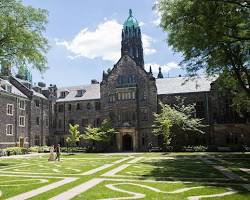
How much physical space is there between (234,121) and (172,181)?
3635 centimetres

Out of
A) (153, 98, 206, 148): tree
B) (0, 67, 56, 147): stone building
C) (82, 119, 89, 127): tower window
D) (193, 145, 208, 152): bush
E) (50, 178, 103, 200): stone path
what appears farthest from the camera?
(82, 119, 89, 127): tower window

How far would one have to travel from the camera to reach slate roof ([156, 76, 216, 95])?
54500mm

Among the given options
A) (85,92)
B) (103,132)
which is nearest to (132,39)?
(85,92)

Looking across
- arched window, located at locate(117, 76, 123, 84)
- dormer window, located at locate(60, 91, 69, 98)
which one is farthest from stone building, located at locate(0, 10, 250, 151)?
dormer window, located at locate(60, 91, 69, 98)

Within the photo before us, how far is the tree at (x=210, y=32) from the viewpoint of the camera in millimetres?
21953

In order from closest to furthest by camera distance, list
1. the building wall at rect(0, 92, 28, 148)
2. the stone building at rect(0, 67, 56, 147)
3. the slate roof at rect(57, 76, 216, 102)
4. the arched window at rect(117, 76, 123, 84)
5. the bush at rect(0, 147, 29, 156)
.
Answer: the bush at rect(0, 147, 29, 156) → the building wall at rect(0, 92, 28, 148) → the stone building at rect(0, 67, 56, 147) → the slate roof at rect(57, 76, 216, 102) → the arched window at rect(117, 76, 123, 84)

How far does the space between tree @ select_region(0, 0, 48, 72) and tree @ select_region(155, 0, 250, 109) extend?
11643mm

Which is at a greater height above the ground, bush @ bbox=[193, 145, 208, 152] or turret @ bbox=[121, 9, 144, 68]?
turret @ bbox=[121, 9, 144, 68]

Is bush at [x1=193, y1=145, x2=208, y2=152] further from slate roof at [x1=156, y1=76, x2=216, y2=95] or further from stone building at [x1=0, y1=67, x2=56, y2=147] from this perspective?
stone building at [x1=0, y1=67, x2=56, y2=147]

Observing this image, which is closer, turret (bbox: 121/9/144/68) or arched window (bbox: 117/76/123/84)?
arched window (bbox: 117/76/123/84)

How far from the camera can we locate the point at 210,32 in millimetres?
22203

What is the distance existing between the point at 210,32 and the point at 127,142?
36740 millimetres

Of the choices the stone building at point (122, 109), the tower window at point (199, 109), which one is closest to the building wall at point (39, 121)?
the stone building at point (122, 109)

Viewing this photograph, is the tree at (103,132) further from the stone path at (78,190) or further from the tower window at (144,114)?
the stone path at (78,190)
